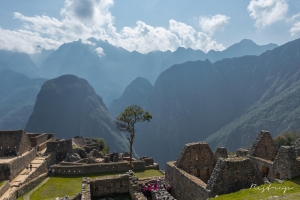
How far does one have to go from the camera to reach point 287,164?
11.0 metres

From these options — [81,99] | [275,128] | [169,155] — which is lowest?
[169,155]

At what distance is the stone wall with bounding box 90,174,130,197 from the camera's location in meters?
13.1

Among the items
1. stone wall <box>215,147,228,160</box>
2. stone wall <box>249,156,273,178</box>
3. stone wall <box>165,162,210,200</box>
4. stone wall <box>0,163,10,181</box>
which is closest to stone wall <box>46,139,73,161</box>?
stone wall <box>0,163,10,181</box>

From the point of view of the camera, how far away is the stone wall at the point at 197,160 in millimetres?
15523

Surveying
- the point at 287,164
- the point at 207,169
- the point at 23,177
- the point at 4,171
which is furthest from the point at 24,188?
the point at 287,164

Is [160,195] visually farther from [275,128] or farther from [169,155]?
[169,155]

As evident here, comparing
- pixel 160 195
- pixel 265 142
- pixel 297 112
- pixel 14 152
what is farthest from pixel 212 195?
pixel 297 112

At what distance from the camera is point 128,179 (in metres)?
13.4

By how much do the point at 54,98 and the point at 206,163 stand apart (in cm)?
18383

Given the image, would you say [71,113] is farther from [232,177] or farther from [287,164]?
[287,164]

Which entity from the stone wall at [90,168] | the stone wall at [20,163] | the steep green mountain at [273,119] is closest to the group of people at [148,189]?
the stone wall at [90,168]

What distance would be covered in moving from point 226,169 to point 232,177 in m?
0.51

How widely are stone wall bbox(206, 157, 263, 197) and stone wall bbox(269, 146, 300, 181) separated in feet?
3.37

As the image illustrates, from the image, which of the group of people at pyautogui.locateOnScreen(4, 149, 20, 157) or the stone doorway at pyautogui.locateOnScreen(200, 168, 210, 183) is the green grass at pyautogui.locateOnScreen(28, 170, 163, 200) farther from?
the stone doorway at pyautogui.locateOnScreen(200, 168, 210, 183)
